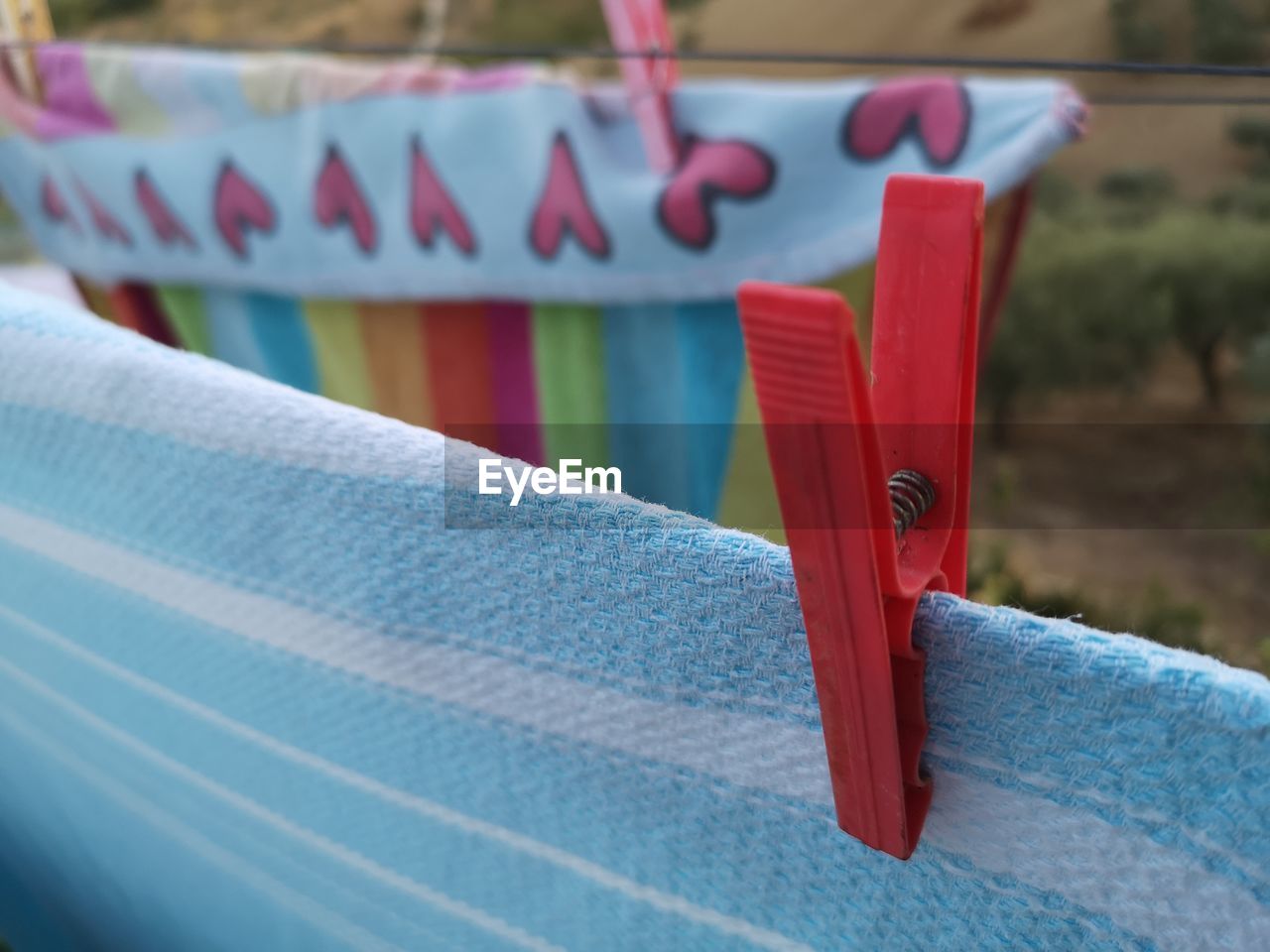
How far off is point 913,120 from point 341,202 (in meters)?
0.53

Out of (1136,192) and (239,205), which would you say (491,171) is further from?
(1136,192)

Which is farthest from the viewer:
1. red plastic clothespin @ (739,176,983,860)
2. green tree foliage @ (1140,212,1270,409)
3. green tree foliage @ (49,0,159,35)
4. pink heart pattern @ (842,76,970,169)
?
green tree foliage @ (49,0,159,35)

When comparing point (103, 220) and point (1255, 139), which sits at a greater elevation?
point (103, 220)

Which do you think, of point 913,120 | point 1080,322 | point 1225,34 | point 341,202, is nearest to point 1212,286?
point 1080,322

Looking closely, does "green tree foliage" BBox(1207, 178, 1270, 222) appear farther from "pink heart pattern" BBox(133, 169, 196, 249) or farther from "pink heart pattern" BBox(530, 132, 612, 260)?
"pink heart pattern" BBox(133, 169, 196, 249)

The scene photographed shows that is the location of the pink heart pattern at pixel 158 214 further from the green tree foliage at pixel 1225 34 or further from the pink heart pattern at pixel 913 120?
the green tree foliage at pixel 1225 34

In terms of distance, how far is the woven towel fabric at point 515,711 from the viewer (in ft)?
0.74

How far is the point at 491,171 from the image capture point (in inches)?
35.3

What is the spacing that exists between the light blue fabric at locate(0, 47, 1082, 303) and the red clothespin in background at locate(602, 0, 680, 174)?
0.02 meters

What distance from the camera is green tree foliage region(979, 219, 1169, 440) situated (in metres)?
1.86

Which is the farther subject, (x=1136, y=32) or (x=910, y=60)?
(x=1136, y=32)

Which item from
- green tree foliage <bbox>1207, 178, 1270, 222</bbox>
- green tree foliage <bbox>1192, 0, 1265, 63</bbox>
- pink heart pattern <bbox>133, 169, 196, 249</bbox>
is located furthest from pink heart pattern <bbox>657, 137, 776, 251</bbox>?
green tree foliage <bbox>1192, 0, 1265, 63</bbox>

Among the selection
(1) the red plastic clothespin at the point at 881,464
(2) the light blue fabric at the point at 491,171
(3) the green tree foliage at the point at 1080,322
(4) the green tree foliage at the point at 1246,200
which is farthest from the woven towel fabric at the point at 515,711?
(4) the green tree foliage at the point at 1246,200

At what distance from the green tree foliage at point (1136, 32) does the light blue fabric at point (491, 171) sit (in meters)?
1.63
